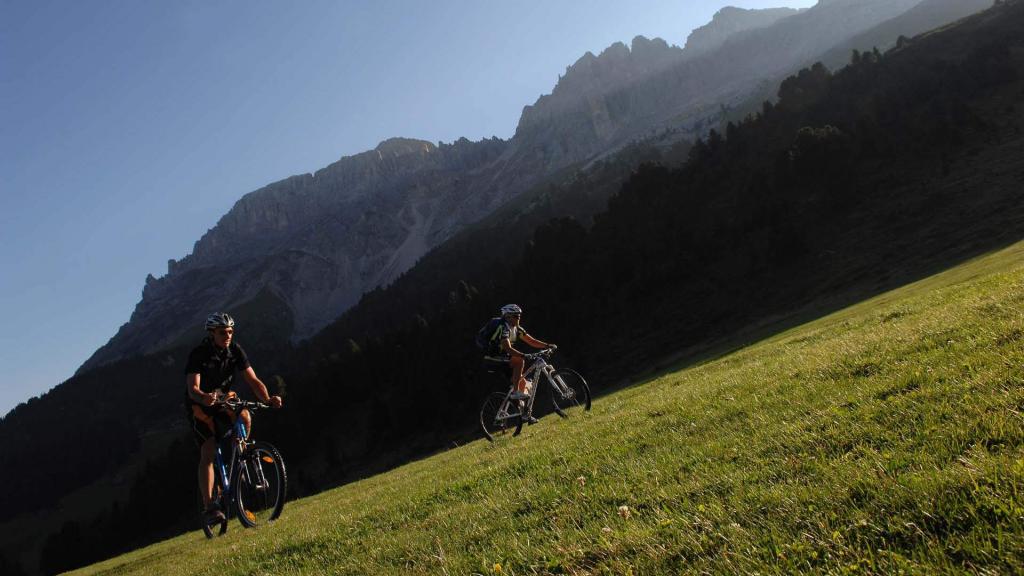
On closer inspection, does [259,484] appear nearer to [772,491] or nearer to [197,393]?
[197,393]

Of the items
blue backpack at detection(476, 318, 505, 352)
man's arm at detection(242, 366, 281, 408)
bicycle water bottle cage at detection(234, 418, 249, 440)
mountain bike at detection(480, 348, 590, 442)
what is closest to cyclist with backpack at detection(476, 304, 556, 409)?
blue backpack at detection(476, 318, 505, 352)

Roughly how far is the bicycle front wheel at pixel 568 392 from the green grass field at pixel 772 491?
8.58m

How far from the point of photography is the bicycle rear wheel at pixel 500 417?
2020 cm

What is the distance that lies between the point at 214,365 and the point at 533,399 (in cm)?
1055

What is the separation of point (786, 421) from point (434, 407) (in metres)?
108

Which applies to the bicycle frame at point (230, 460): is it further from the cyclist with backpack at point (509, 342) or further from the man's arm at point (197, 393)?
the cyclist with backpack at point (509, 342)

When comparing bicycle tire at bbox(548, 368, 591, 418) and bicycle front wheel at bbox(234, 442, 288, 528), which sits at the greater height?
bicycle front wheel at bbox(234, 442, 288, 528)

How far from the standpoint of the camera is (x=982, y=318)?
11125 mm

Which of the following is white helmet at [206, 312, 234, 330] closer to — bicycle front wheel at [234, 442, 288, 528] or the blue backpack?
bicycle front wheel at [234, 442, 288, 528]

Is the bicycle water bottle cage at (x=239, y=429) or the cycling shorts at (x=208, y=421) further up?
the cycling shorts at (x=208, y=421)

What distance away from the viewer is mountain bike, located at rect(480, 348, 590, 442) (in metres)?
20.0

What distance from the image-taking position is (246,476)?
44.7 feet

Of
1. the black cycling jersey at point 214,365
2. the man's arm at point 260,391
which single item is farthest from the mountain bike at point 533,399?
the black cycling jersey at point 214,365

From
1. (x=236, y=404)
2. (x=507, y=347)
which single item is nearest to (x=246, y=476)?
(x=236, y=404)
